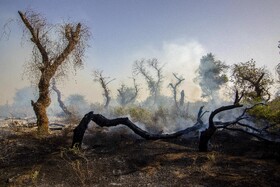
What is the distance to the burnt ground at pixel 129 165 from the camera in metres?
8.14

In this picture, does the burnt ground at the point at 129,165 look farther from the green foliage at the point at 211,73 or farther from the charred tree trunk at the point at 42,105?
the green foliage at the point at 211,73

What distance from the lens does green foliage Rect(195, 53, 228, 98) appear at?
4681 cm

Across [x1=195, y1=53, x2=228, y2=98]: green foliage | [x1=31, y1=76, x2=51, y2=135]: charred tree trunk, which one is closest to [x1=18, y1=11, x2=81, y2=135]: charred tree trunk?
[x1=31, y1=76, x2=51, y2=135]: charred tree trunk

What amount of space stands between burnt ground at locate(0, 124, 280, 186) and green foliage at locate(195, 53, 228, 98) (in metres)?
34.8

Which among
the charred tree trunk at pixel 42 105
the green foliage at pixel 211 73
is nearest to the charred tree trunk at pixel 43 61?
the charred tree trunk at pixel 42 105

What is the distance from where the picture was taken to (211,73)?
48406 millimetres

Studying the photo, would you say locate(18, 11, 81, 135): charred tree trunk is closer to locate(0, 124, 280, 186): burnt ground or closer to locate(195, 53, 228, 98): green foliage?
locate(0, 124, 280, 186): burnt ground

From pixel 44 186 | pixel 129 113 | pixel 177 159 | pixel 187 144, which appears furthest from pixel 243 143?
pixel 129 113

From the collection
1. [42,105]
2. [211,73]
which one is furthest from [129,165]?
[211,73]

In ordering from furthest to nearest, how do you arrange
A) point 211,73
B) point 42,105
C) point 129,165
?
point 211,73 → point 42,105 → point 129,165

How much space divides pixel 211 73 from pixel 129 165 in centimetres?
4109

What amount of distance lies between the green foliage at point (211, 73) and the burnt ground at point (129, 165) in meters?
34.8

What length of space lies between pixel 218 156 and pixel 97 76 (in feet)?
101

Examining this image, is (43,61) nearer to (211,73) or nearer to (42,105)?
(42,105)
